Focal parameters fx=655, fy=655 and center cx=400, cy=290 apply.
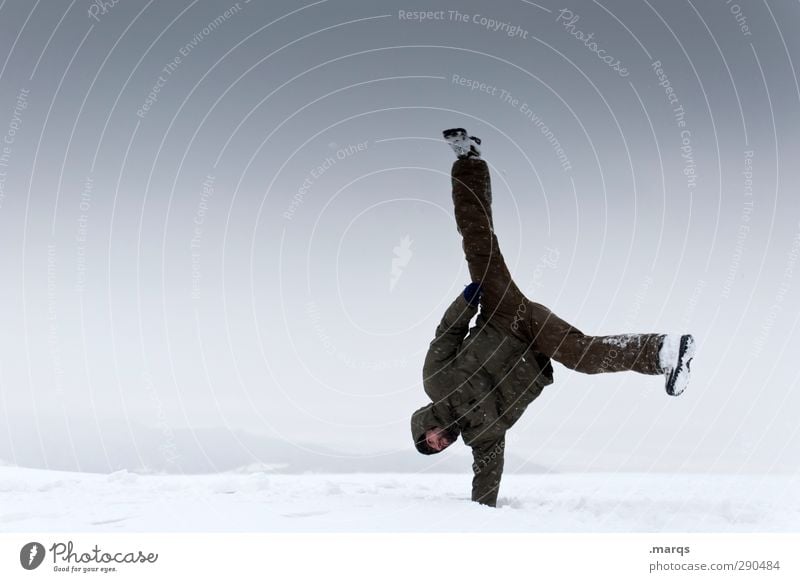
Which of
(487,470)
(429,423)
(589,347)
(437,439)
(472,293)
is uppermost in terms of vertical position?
(472,293)

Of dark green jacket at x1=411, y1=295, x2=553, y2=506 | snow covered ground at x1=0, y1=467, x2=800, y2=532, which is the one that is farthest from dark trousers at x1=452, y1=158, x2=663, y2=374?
snow covered ground at x1=0, y1=467, x2=800, y2=532

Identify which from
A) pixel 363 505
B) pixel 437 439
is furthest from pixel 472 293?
pixel 363 505

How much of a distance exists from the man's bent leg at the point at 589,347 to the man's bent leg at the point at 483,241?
229 millimetres

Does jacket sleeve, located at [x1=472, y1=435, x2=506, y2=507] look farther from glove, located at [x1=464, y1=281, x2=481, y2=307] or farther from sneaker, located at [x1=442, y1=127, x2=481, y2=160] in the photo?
sneaker, located at [x1=442, y1=127, x2=481, y2=160]

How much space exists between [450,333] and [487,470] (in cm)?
131

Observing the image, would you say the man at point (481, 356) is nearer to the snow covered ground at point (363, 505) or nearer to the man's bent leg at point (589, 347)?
the man's bent leg at point (589, 347)

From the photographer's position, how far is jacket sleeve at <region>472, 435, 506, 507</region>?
19.7ft

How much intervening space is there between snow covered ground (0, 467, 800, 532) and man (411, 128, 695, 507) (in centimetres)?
57

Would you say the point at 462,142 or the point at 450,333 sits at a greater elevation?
the point at 462,142

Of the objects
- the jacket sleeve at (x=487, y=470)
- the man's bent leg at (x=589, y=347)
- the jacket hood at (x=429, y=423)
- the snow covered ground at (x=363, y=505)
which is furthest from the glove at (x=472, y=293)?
the snow covered ground at (x=363, y=505)

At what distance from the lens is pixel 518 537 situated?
487 centimetres

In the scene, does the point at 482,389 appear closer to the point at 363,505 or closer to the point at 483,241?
the point at 483,241

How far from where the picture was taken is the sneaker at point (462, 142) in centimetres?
582

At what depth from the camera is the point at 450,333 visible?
19.5 feet
